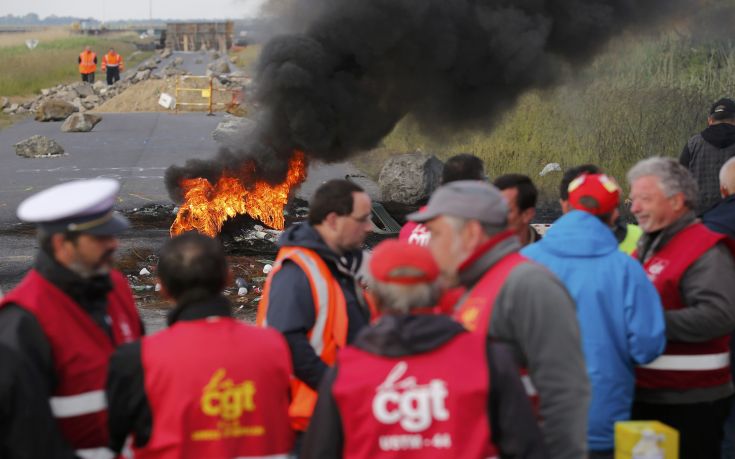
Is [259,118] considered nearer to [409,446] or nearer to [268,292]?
[268,292]

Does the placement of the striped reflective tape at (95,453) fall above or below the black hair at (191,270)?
below

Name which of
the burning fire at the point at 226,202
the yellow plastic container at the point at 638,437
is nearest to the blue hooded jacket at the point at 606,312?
the yellow plastic container at the point at 638,437

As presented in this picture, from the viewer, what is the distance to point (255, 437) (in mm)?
3016

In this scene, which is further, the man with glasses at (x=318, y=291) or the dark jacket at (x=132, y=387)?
the man with glasses at (x=318, y=291)

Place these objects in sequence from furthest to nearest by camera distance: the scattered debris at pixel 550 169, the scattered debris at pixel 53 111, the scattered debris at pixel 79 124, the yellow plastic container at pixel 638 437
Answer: the scattered debris at pixel 53 111
the scattered debris at pixel 79 124
the scattered debris at pixel 550 169
the yellow plastic container at pixel 638 437

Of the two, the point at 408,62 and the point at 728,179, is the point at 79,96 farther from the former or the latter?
the point at 728,179

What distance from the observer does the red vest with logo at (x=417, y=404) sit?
2717mm

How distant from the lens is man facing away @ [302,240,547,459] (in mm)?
2721

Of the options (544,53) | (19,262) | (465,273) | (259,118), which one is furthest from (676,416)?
(544,53)

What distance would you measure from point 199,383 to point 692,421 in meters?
2.35

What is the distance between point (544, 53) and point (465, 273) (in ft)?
43.9

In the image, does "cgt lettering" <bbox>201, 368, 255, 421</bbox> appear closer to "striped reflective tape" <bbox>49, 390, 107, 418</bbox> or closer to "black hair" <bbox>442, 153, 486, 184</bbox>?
"striped reflective tape" <bbox>49, 390, 107, 418</bbox>

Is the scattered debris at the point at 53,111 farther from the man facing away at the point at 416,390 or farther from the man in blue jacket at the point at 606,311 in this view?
the man facing away at the point at 416,390

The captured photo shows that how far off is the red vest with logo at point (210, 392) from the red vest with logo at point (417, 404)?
35 centimetres
